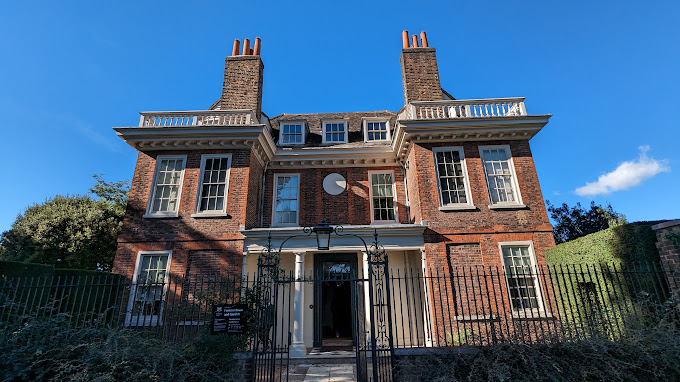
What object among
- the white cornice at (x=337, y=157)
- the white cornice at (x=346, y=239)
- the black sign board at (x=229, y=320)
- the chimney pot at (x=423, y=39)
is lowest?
the black sign board at (x=229, y=320)

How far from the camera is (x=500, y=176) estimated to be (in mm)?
11805

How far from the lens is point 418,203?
11.5 m

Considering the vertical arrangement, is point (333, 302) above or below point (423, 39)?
below

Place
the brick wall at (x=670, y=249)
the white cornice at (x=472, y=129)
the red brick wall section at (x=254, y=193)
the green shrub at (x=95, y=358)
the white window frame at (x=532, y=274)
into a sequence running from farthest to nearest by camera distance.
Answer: the red brick wall section at (x=254, y=193), the white cornice at (x=472, y=129), the white window frame at (x=532, y=274), the brick wall at (x=670, y=249), the green shrub at (x=95, y=358)

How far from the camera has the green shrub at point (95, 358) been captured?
5.42 meters

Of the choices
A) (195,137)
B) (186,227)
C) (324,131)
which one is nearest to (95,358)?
(186,227)

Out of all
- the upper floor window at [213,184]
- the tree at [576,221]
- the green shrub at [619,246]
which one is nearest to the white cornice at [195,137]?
the upper floor window at [213,184]

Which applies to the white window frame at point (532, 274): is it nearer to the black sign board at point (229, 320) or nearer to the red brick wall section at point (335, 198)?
the red brick wall section at point (335, 198)

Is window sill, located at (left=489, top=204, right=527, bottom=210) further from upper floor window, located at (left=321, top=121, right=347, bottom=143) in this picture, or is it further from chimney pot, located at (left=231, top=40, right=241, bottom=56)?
chimney pot, located at (left=231, top=40, right=241, bottom=56)

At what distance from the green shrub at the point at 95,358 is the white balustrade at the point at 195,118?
8.21m

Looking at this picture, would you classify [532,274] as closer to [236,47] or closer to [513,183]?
[513,183]

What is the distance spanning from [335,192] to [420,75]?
255 inches

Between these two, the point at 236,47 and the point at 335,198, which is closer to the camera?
the point at 335,198

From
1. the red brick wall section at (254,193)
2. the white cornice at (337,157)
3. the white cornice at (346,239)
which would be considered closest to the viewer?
the white cornice at (346,239)
